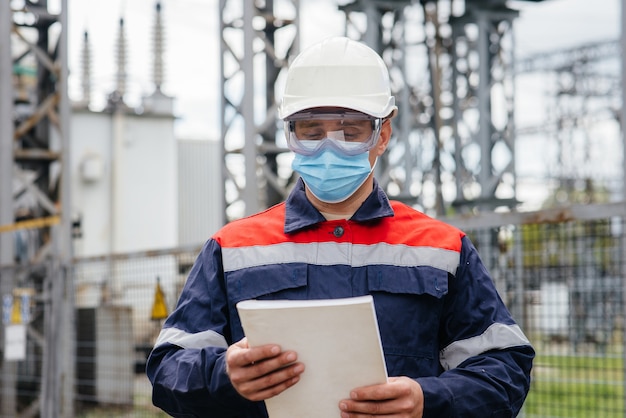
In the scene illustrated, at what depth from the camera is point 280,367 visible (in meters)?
2.19

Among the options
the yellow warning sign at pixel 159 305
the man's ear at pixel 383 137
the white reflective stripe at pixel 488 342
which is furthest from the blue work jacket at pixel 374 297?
the yellow warning sign at pixel 159 305

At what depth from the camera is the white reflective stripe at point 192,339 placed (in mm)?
2547

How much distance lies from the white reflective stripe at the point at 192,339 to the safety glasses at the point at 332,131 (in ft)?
1.76

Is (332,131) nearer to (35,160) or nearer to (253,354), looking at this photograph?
(253,354)

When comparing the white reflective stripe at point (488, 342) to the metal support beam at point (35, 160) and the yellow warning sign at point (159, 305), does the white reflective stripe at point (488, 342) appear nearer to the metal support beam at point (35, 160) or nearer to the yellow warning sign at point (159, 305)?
the yellow warning sign at point (159, 305)

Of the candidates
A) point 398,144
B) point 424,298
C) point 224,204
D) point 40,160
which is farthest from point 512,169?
point 424,298

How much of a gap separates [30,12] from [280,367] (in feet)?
33.0

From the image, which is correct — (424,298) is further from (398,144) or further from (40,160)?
(398,144)

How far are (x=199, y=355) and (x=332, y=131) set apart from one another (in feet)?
2.22

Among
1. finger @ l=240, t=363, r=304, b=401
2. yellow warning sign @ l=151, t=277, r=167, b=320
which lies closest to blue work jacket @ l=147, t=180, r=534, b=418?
finger @ l=240, t=363, r=304, b=401

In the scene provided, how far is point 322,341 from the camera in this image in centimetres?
219

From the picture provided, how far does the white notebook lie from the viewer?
2.14 m

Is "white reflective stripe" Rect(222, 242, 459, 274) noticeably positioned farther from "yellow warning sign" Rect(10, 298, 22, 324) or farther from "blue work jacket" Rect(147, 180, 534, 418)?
"yellow warning sign" Rect(10, 298, 22, 324)

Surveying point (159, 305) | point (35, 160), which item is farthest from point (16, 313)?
point (35, 160)
